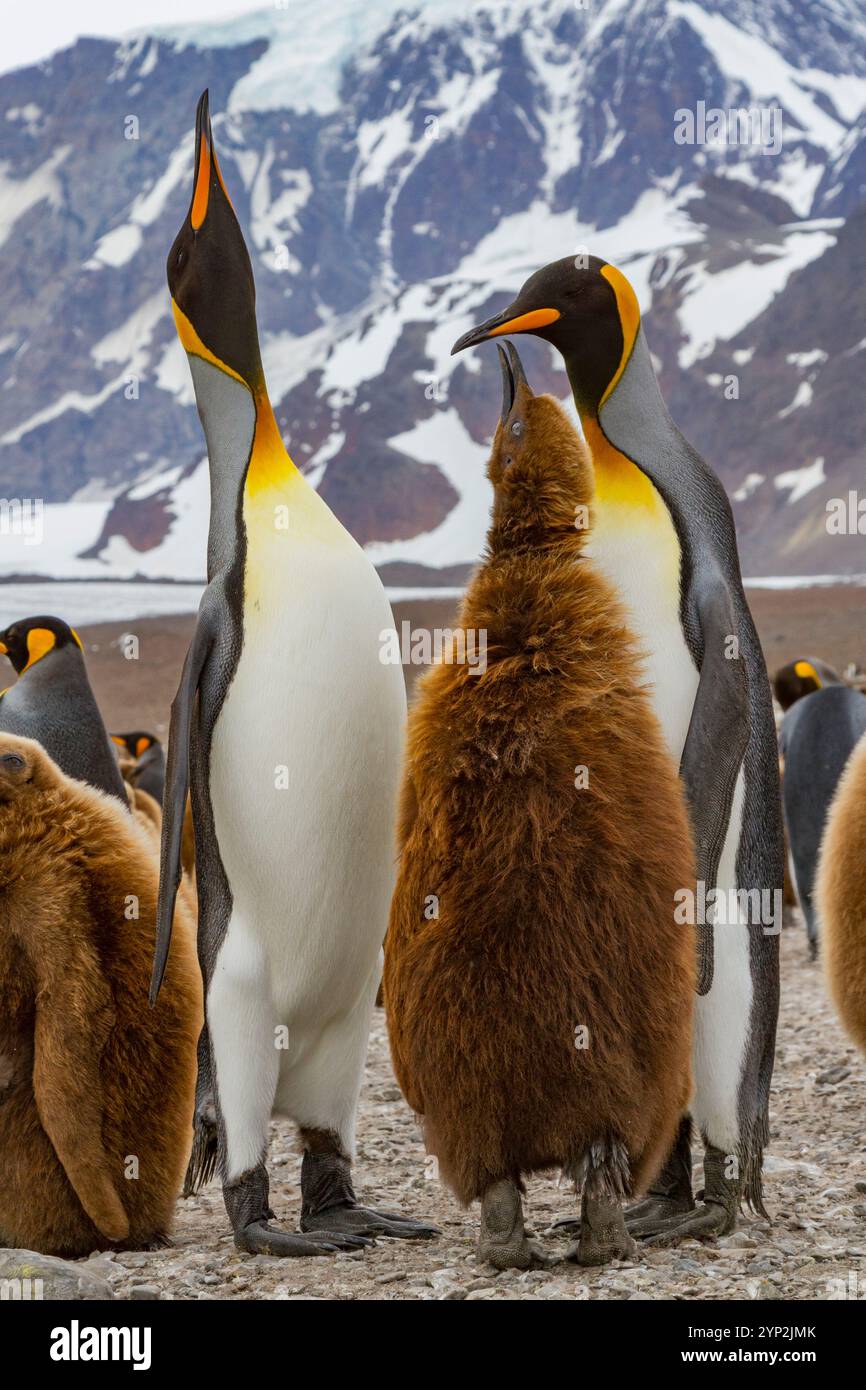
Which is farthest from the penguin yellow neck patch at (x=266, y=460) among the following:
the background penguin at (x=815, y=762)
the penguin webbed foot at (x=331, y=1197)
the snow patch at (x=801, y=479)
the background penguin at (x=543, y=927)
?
the snow patch at (x=801, y=479)

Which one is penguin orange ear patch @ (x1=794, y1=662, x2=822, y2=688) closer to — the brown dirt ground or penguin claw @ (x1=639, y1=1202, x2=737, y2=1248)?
penguin claw @ (x1=639, y1=1202, x2=737, y2=1248)

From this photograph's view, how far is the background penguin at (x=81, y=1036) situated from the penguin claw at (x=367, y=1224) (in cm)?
32

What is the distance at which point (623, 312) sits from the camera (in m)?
3.27

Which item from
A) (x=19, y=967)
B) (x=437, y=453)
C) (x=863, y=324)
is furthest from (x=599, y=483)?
(x=437, y=453)

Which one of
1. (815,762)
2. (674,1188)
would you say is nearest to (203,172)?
(674,1188)

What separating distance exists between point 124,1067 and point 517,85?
20757 cm

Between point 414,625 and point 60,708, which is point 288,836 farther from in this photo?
point 414,625

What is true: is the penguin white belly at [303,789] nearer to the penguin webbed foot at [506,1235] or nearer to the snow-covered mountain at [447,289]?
the penguin webbed foot at [506,1235]

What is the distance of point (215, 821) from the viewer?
124 inches

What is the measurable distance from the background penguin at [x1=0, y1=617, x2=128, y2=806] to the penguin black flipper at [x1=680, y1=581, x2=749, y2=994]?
314 centimetres

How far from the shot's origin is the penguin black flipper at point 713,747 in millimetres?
2834

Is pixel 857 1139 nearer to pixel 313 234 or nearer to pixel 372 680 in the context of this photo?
pixel 372 680

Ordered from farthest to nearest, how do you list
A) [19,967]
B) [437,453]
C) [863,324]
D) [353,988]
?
[437,453] < [863,324] < [353,988] < [19,967]

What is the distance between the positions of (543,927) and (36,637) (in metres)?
4.02
